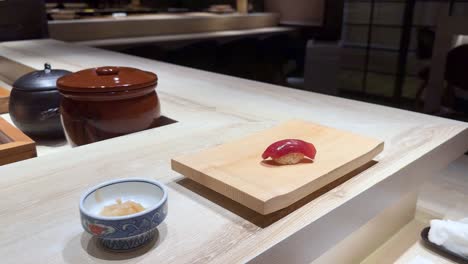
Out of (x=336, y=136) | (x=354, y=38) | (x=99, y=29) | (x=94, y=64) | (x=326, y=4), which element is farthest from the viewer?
(x=354, y=38)

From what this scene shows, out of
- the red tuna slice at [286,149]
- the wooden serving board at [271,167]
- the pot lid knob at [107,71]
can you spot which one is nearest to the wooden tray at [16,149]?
the pot lid knob at [107,71]

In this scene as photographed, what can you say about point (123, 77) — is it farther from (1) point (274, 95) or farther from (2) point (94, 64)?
(2) point (94, 64)

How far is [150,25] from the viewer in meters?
4.69

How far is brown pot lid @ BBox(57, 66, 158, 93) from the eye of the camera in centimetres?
109

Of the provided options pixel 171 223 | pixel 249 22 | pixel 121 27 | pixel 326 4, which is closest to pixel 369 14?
pixel 326 4

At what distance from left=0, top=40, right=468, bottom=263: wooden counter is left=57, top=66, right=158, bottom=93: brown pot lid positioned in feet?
0.45

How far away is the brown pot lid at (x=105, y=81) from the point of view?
3.57 ft

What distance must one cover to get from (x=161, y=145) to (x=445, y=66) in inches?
116

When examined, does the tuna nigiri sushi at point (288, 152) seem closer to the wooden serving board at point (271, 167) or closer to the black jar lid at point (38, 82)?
the wooden serving board at point (271, 167)

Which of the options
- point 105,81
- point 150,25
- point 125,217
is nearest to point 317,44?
point 150,25

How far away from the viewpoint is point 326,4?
17.0 feet

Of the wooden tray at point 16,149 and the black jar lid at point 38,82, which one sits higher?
the black jar lid at point 38,82

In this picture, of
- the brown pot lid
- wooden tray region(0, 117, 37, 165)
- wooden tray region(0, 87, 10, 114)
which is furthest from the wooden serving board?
wooden tray region(0, 87, 10, 114)

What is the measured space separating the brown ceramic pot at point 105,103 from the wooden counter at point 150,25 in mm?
3194
